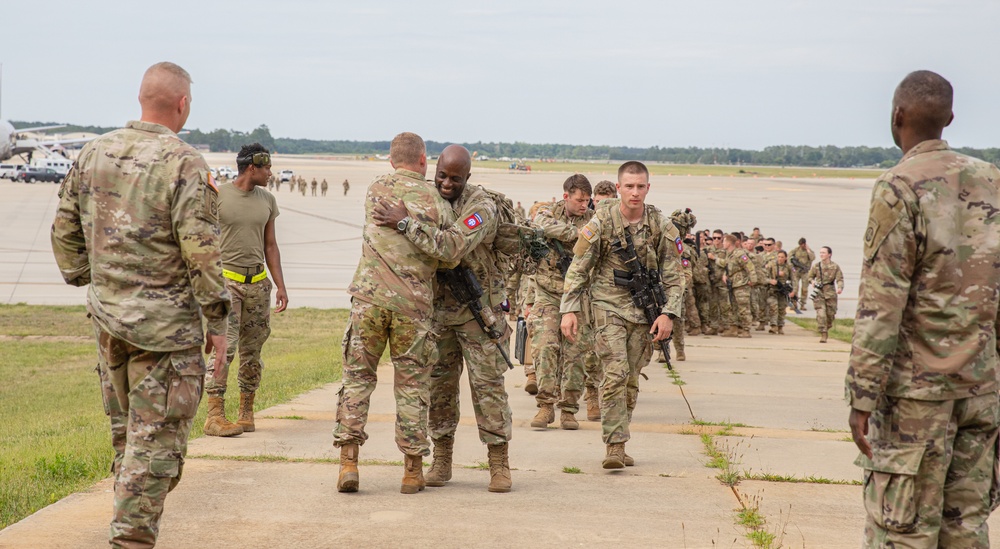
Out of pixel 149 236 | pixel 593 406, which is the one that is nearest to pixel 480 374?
pixel 149 236

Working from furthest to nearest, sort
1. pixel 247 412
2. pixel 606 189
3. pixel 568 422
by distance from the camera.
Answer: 1. pixel 606 189
2. pixel 568 422
3. pixel 247 412

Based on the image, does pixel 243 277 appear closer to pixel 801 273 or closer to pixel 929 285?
pixel 929 285

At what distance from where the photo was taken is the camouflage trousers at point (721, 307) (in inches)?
824

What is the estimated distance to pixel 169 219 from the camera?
4.64 meters

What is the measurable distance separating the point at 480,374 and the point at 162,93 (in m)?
2.74

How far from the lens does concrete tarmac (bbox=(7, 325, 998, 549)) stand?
543 cm

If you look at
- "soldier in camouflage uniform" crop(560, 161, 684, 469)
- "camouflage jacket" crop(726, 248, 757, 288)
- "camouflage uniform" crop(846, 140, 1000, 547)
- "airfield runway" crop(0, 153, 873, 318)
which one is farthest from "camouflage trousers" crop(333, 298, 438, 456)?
"camouflage jacket" crop(726, 248, 757, 288)

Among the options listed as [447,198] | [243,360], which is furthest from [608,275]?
[243,360]

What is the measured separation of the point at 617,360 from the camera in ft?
23.9

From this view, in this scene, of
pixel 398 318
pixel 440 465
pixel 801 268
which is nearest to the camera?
pixel 398 318

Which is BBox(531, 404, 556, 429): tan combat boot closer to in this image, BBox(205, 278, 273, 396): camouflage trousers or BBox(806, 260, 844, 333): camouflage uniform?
BBox(205, 278, 273, 396): camouflage trousers

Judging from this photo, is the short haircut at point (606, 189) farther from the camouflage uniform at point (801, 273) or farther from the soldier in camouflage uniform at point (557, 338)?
the camouflage uniform at point (801, 273)

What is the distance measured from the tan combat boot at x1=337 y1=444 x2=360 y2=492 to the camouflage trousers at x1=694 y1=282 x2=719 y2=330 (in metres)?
15.5

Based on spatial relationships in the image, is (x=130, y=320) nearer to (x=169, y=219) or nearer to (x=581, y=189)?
(x=169, y=219)
